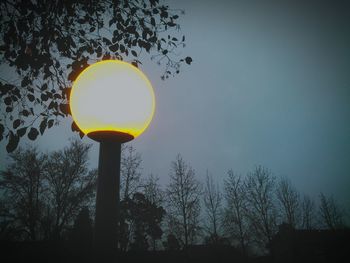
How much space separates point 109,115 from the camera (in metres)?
1.78

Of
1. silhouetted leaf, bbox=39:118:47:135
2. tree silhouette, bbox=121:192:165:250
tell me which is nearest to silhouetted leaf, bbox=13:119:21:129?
silhouetted leaf, bbox=39:118:47:135

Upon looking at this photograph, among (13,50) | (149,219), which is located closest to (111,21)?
(13,50)

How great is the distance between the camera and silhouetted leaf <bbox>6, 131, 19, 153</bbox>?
2.74 meters

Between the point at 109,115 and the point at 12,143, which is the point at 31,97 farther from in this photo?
the point at 109,115

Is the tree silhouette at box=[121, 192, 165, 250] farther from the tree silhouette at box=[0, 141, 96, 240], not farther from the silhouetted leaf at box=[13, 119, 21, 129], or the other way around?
the silhouetted leaf at box=[13, 119, 21, 129]

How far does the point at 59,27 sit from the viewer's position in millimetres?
4062

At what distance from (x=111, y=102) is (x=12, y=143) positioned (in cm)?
163

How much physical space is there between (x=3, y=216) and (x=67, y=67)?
81.1 ft

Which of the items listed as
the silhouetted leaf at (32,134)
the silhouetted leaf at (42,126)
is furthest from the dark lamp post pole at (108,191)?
the silhouetted leaf at (42,126)

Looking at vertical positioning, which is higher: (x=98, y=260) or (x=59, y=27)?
(x=59, y=27)

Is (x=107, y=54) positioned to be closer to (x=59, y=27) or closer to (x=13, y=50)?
(x=59, y=27)

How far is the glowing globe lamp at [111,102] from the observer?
179cm

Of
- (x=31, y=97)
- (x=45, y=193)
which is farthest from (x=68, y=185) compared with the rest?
(x=31, y=97)

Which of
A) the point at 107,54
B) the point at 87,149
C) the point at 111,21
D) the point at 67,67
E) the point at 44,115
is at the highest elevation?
the point at 87,149
